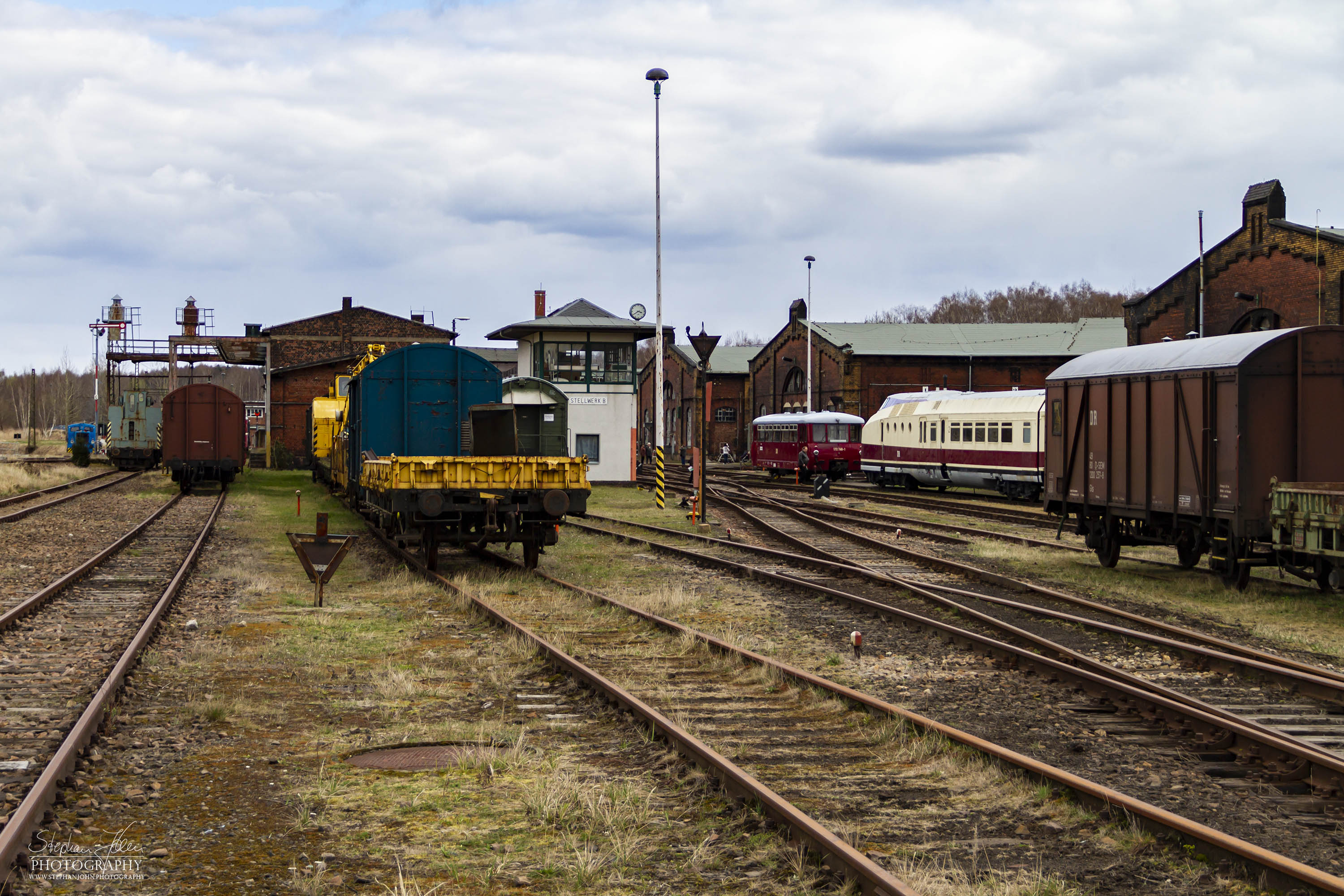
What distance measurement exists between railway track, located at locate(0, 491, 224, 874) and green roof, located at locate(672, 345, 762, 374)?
6124cm

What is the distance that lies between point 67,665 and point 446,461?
21.3 feet

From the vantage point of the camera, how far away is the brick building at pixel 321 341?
204 feet

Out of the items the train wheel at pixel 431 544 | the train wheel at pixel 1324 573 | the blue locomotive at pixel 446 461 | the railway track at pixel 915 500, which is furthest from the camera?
the railway track at pixel 915 500

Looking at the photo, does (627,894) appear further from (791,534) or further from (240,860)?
(791,534)

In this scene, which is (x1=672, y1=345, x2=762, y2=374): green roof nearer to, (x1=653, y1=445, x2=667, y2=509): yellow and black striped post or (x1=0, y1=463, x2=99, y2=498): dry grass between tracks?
(x1=0, y1=463, x2=99, y2=498): dry grass between tracks

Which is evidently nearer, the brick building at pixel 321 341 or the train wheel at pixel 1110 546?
the train wheel at pixel 1110 546

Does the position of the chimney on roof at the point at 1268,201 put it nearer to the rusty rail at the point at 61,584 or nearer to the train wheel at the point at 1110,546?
the train wheel at the point at 1110,546

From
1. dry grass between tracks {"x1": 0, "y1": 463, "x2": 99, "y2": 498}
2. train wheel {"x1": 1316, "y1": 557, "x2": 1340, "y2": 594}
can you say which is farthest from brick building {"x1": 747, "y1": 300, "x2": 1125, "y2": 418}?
train wheel {"x1": 1316, "y1": 557, "x2": 1340, "y2": 594}

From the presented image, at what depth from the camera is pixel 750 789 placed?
612cm

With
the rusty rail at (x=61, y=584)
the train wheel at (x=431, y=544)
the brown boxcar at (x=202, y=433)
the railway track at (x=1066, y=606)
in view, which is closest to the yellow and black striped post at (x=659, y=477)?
the railway track at (x=1066, y=606)

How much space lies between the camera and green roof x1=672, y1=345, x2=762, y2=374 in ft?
264

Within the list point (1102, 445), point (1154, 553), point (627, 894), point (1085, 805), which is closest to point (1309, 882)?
point (1085, 805)

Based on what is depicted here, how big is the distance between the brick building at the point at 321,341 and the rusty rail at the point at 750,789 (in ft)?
179

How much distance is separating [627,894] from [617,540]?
17.3m
